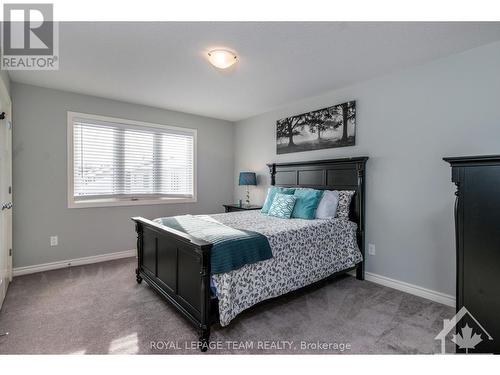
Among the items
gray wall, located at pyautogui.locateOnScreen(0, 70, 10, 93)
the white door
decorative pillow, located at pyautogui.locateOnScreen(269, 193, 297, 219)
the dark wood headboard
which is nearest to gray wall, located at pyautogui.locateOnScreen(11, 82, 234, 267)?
the white door

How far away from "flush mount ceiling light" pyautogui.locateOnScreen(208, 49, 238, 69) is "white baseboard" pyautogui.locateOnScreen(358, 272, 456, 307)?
9.48 feet

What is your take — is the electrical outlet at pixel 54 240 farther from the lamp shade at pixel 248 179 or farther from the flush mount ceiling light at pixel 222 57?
the flush mount ceiling light at pixel 222 57

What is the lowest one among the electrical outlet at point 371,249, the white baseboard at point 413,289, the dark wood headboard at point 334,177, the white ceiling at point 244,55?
the white baseboard at point 413,289

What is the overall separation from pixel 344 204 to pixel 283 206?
2.45 feet

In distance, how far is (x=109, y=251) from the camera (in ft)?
12.9

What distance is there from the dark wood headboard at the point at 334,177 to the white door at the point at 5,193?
134 inches

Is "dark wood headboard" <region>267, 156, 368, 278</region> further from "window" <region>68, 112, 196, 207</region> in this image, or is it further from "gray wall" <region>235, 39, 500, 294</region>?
"window" <region>68, 112, 196, 207</region>

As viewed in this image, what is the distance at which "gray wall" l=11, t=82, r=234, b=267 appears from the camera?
10.9 ft

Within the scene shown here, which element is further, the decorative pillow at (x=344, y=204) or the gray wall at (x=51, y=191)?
the gray wall at (x=51, y=191)

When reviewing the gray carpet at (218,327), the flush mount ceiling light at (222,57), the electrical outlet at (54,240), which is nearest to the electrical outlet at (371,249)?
the gray carpet at (218,327)

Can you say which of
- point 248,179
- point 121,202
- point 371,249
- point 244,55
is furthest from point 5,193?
point 371,249

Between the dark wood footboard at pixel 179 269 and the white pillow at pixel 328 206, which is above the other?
the white pillow at pixel 328 206

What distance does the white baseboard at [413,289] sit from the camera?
2.55 meters
